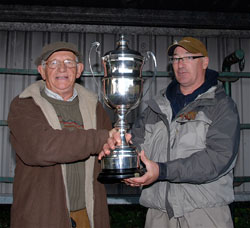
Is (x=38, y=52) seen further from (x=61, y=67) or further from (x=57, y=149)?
(x=57, y=149)

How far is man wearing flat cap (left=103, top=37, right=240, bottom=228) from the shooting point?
6.84 feet

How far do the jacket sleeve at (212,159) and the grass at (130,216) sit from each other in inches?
107

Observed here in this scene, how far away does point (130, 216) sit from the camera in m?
5.23

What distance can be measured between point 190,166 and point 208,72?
2.65 feet

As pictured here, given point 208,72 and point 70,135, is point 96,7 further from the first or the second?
point 70,135

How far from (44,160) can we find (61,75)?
2.07 feet

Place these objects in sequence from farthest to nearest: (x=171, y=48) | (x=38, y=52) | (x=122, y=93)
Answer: (x=38, y=52) → (x=171, y=48) → (x=122, y=93)

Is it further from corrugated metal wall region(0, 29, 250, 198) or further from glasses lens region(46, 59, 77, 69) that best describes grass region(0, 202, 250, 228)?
glasses lens region(46, 59, 77, 69)

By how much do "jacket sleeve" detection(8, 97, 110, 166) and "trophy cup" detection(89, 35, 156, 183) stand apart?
12 centimetres

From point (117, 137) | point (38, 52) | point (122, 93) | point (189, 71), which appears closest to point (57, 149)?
point (117, 137)

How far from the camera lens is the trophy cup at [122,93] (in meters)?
2.09

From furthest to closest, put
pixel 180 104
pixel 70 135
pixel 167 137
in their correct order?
1. pixel 180 104
2. pixel 167 137
3. pixel 70 135

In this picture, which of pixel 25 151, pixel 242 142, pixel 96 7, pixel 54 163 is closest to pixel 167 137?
pixel 54 163

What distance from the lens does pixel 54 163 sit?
205 centimetres
